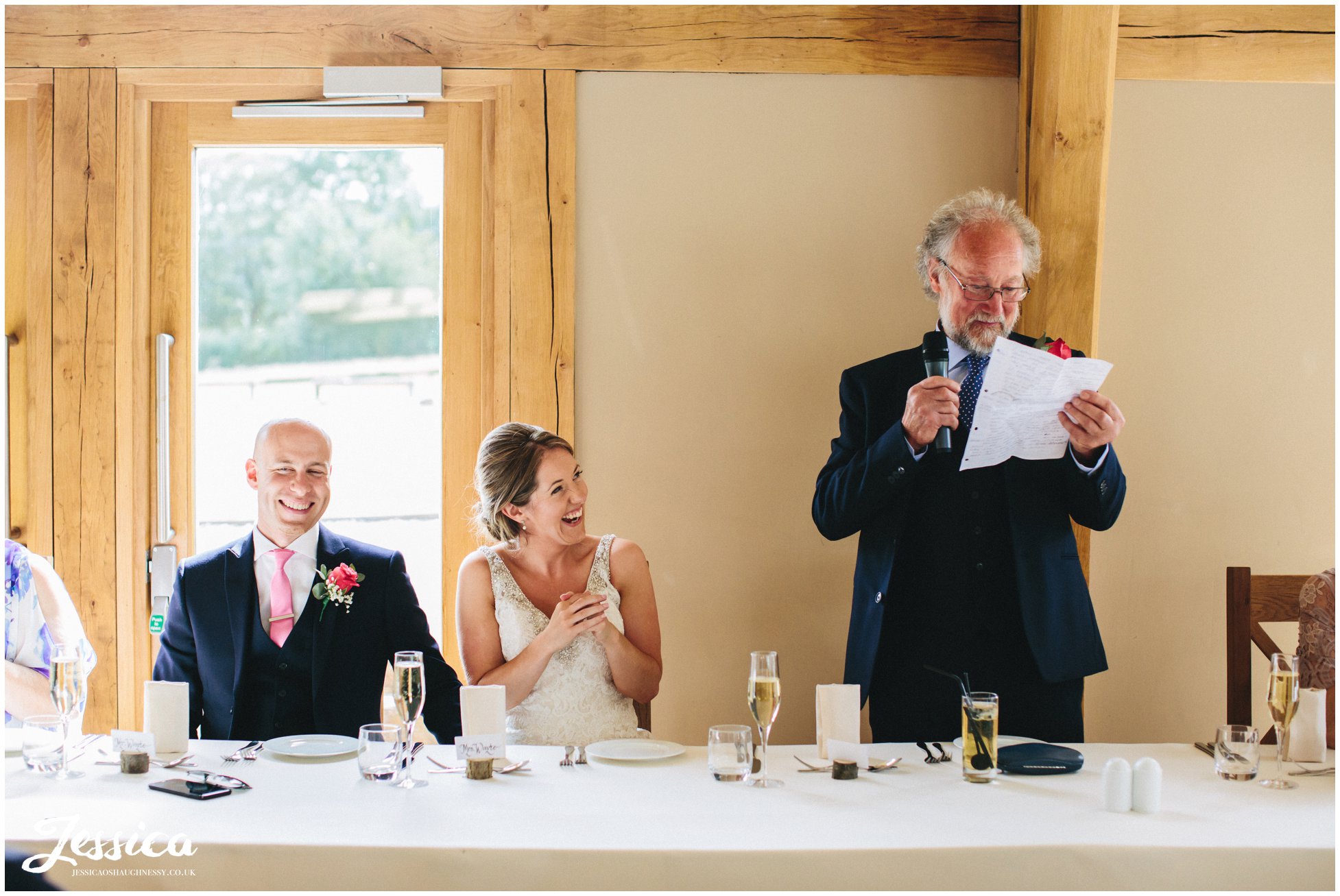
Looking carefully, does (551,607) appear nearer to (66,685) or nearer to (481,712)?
(481,712)

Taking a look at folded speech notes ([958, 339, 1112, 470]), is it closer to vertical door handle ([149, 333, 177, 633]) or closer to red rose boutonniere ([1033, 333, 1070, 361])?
red rose boutonniere ([1033, 333, 1070, 361])

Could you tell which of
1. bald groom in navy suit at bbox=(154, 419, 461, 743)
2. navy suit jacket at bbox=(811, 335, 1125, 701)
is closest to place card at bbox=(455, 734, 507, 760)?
bald groom in navy suit at bbox=(154, 419, 461, 743)

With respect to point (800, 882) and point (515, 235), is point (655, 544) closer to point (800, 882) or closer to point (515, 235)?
point (515, 235)

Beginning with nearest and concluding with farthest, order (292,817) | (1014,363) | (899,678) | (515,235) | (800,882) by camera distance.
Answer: (800,882) → (292,817) → (1014,363) → (899,678) → (515,235)

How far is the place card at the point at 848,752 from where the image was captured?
1.84 m

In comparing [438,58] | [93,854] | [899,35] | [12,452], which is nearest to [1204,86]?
[899,35]

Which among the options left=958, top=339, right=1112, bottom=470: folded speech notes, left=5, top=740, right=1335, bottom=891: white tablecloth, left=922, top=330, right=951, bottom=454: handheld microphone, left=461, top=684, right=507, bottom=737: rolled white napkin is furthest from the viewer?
left=922, top=330, right=951, bottom=454: handheld microphone

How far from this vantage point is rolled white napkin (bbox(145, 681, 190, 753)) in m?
1.96

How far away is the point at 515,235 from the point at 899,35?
128 centimetres

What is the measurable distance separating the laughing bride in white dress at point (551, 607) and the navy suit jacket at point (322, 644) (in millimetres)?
113

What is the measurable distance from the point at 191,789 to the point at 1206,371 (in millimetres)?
2898

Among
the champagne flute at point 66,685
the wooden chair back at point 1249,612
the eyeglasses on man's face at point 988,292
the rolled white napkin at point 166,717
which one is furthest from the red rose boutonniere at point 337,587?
the wooden chair back at point 1249,612

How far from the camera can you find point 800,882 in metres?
1.47

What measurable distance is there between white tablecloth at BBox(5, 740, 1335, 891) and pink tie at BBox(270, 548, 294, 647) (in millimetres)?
647
